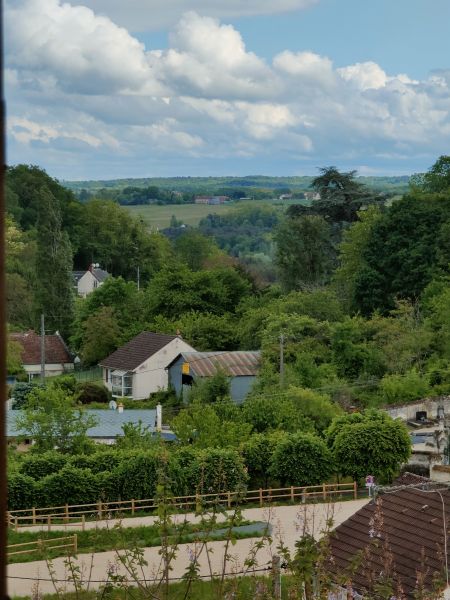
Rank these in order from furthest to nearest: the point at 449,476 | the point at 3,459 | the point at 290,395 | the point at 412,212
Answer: the point at 412,212
the point at 290,395
the point at 449,476
the point at 3,459

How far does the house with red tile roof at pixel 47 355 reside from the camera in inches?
2104

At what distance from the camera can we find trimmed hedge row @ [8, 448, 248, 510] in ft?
87.4

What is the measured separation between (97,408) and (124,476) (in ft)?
44.6

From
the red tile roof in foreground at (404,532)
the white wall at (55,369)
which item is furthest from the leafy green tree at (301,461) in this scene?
the white wall at (55,369)

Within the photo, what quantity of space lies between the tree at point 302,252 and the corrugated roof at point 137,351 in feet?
42.3

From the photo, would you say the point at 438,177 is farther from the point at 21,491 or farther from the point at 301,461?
the point at 21,491

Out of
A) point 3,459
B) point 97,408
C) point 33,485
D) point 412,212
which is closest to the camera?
point 3,459

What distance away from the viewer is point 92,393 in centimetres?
4444

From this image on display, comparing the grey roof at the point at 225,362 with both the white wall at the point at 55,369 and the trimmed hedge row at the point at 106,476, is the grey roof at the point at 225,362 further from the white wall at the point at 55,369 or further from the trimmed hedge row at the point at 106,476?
the white wall at the point at 55,369

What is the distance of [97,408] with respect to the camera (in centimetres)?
4062

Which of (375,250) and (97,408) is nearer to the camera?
(97,408)

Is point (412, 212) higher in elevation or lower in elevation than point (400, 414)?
higher

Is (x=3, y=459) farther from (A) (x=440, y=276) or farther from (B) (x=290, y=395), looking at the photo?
(A) (x=440, y=276)

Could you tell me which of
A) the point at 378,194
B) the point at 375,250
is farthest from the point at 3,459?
the point at 378,194
